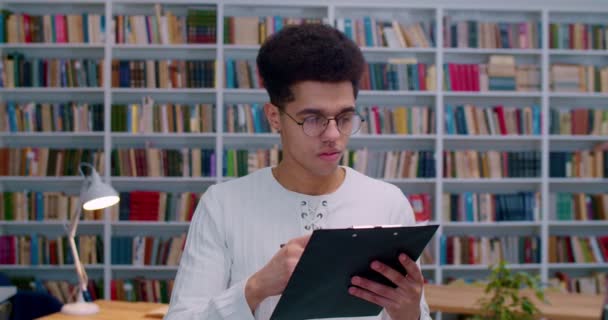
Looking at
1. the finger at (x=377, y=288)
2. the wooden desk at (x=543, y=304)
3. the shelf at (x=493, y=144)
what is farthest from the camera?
the shelf at (x=493, y=144)

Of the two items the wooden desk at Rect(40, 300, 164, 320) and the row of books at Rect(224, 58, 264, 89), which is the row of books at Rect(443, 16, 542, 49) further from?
the wooden desk at Rect(40, 300, 164, 320)

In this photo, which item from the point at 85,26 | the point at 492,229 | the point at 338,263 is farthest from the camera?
the point at 492,229

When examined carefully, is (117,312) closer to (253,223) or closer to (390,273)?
(253,223)

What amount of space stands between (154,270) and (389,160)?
220 centimetres

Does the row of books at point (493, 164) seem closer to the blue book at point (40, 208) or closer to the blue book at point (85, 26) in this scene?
the blue book at point (85, 26)

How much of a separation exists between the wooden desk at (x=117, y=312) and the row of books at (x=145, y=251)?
2121 millimetres

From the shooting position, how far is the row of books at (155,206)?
587 centimetres

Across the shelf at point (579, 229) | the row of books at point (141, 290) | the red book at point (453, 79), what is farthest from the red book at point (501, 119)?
the row of books at point (141, 290)

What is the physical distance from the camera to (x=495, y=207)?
606cm

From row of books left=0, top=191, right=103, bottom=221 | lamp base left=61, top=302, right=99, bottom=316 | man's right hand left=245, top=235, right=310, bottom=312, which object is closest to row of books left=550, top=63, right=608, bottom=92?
row of books left=0, top=191, right=103, bottom=221

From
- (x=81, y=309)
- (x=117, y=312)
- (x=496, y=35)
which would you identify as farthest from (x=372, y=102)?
(x=81, y=309)

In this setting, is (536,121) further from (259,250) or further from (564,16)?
(259,250)

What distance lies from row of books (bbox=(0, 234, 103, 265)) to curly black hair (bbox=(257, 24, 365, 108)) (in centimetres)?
472

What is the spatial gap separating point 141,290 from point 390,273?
4.88 m
